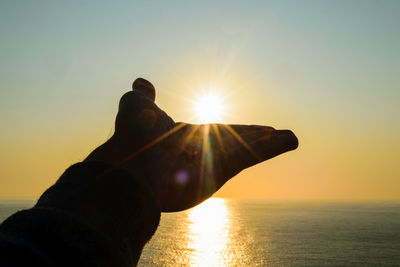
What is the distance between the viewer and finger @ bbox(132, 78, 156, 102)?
2.27 metres

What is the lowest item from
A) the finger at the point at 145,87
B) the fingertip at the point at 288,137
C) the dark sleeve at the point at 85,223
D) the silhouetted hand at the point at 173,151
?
the dark sleeve at the point at 85,223

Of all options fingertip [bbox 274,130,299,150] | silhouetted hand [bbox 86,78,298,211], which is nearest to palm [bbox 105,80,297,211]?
silhouetted hand [bbox 86,78,298,211]

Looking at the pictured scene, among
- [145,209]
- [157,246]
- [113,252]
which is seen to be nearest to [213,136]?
[145,209]

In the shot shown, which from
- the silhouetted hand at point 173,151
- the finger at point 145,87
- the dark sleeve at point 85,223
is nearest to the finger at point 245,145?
the silhouetted hand at point 173,151

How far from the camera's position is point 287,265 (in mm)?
152750

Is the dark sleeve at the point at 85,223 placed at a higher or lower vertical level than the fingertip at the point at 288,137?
lower

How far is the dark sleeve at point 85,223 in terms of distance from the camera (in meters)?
1.12

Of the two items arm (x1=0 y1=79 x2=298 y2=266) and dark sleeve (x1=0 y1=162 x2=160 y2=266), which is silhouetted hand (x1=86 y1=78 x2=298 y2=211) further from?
dark sleeve (x1=0 y1=162 x2=160 y2=266)

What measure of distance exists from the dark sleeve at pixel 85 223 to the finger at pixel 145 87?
2.62ft

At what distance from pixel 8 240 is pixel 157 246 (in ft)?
681

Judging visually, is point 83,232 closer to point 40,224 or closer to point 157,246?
point 40,224

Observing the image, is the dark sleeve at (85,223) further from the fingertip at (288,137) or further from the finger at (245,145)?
the fingertip at (288,137)

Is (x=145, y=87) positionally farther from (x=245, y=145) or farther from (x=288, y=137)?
(x=288, y=137)

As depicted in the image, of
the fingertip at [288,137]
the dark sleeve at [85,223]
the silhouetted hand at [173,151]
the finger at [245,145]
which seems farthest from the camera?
the fingertip at [288,137]
